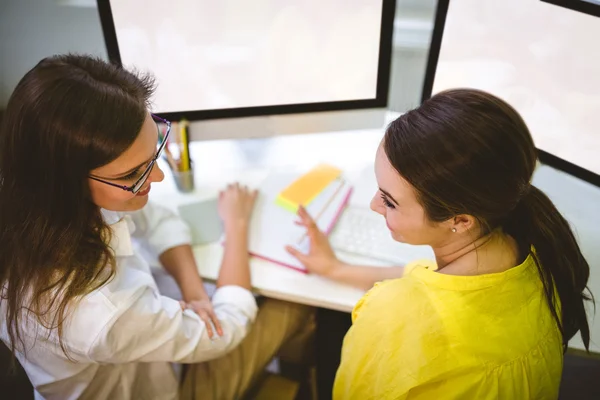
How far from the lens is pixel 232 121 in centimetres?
119

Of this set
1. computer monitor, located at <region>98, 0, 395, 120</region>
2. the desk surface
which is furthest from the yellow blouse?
computer monitor, located at <region>98, 0, 395, 120</region>

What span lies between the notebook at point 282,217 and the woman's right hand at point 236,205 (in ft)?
0.07

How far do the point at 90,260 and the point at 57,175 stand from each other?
15 centimetres

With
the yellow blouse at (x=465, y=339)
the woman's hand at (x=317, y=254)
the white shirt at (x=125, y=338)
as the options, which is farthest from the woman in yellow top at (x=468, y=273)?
the white shirt at (x=125, y=338)

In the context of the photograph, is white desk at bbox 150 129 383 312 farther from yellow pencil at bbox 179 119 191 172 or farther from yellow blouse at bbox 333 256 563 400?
yellow blouse at bbox 333 256 563 400

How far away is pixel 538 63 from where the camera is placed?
1.05 metres

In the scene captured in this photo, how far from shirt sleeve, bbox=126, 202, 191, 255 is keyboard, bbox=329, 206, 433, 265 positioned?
31cm

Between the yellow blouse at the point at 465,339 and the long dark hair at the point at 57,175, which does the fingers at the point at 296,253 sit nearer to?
the yellow blouse at the point at 465,339

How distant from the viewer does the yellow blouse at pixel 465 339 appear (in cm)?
75

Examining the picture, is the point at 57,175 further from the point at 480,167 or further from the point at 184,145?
the point at 480,167

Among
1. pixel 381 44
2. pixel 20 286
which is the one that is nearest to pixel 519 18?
pixel 381 44

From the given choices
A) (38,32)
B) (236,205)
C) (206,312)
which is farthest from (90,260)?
(38,32)

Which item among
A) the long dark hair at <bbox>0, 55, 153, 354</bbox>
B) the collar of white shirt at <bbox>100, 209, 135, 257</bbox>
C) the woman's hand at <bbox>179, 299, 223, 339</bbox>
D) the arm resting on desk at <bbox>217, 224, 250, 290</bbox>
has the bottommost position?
the woman's hand at <bbox>179, 299, 223, 339</bbox>

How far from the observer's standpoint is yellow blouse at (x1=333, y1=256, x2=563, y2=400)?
752mm
